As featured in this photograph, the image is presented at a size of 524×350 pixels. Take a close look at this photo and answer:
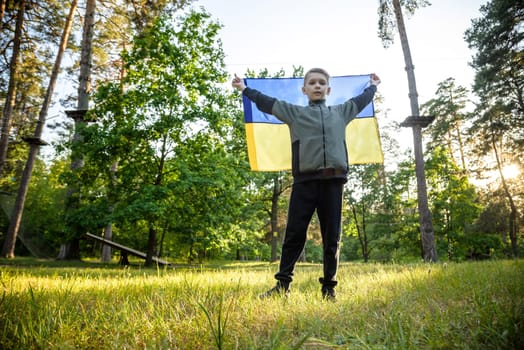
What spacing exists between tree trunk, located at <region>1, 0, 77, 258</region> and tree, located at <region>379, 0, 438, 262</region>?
13331mm

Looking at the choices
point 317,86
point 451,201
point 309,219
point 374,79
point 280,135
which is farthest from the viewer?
→ point 451,201

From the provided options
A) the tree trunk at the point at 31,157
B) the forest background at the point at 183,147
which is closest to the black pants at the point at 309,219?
the forest background at the point at 183,147

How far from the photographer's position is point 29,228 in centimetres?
1530

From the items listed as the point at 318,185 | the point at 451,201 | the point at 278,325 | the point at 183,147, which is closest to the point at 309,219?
the point at 318,185

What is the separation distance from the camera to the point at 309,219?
264 centimetres

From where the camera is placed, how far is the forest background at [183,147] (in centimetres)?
866

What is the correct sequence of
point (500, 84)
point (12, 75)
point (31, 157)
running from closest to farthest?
point (31, 157)
point (12, 75)
point (500, 84)

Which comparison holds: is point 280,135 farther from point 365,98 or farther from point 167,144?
point 167,144

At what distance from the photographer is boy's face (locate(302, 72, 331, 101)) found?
2.97 meters

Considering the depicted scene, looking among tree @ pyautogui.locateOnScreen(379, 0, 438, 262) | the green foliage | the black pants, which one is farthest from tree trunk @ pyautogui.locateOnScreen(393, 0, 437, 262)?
the black pants

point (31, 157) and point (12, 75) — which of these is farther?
point (12, 75)

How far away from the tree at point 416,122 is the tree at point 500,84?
5.87 m

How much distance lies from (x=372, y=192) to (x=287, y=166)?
18.3 metres

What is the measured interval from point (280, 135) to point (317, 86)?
1114 millimetres
